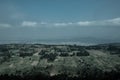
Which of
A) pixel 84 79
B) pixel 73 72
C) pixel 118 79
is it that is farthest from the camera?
pixel 73 72

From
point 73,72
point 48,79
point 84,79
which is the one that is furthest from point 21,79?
point 73,72

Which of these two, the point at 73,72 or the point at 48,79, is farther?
the point at 73,72

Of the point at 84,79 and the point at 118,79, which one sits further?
the point at 84,79

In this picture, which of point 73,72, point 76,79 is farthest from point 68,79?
point 73,72

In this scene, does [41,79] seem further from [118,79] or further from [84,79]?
[118,79]

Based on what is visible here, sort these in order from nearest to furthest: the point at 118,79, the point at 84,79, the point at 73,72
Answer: the point at 118,79 < the point at 84,79 < the point at 73,72

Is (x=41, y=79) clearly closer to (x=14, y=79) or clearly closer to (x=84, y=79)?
(x=14, y=79)

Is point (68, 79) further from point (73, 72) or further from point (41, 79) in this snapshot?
point (73, 72)

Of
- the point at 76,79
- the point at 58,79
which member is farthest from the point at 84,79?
the point at 58,79
